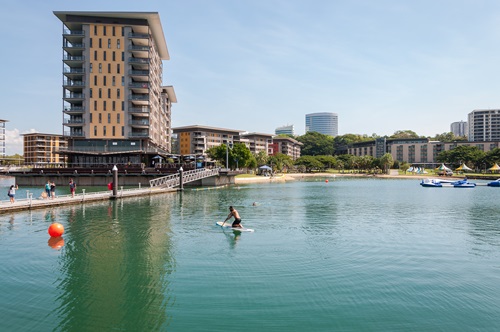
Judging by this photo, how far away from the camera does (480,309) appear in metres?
13.3

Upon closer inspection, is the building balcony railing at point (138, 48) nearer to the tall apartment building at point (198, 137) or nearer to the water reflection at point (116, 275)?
the water reflection at point (116, 275)

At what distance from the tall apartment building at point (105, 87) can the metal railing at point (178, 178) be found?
19.1 meters

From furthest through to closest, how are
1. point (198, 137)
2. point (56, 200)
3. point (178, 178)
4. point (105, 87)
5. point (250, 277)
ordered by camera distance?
point (198, 137) → point (105, 87) → point (178, 178) → point (56, 200) → point (250, 277)

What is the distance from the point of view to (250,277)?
16.5 metres

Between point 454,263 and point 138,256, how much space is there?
1653 cm

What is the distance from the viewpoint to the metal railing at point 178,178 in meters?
66.0

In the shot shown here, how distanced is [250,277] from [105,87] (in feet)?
284

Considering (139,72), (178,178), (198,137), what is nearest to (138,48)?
(139,72)

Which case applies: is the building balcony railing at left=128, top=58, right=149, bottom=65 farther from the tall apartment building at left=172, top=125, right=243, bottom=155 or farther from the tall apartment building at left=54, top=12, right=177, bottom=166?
the tall apartment building at left=172, top=125, right=243, bottom=155

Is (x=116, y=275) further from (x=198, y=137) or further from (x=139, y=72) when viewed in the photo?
(x=198, y=137)

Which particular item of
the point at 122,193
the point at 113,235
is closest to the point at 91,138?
the point at 122,193

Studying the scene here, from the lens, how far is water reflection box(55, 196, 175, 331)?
1247 centimetres

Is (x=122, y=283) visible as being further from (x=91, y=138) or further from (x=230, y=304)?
(x=91, y=138)

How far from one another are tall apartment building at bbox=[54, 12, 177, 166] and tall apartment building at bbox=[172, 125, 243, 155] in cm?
8851
